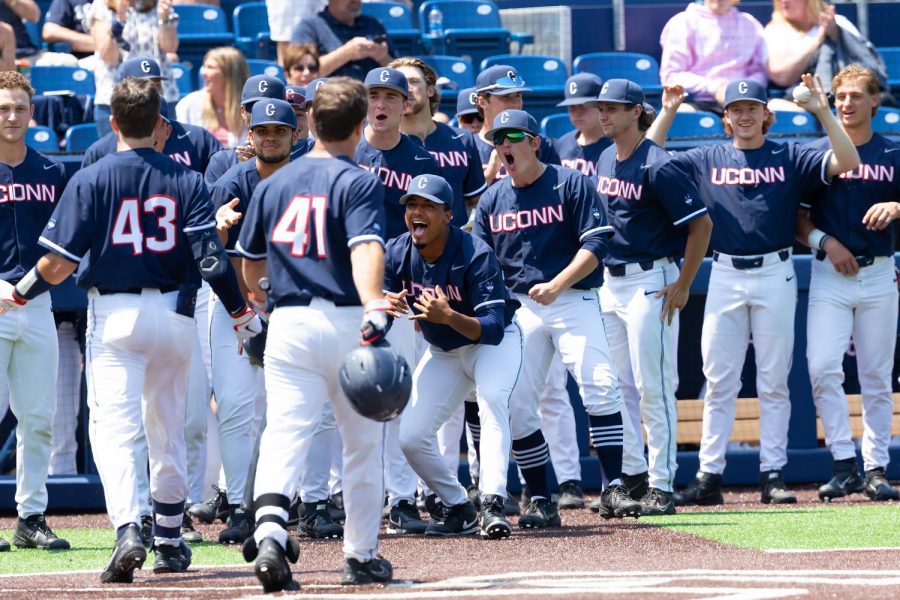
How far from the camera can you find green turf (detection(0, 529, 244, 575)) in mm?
5762

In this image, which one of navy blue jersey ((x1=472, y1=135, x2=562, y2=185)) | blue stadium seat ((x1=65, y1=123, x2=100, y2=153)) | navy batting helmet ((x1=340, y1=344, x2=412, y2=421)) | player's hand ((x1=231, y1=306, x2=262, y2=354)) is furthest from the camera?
blue stadium seat ((x1=65, y1=123, x2=100, y2=153))

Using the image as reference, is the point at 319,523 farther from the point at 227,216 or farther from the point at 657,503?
the point at 657,503

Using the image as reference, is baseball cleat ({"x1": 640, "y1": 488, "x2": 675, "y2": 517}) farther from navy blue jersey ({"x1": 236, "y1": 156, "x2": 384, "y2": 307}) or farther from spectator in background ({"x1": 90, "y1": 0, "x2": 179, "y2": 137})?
spectator in background ({"x1": 90, "y1": 0, "x2": 179, "y2": 137})

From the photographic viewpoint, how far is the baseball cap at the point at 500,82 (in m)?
7.69

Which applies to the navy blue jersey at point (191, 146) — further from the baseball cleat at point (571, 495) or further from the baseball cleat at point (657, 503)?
the baseball cleat at point (657, 503)

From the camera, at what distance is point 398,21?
1180cm

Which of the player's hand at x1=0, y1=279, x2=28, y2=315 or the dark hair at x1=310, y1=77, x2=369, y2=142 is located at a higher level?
the dark hair at x1=310, y1=77, x2=369, y2=142

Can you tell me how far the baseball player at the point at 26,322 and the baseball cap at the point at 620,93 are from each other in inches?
103

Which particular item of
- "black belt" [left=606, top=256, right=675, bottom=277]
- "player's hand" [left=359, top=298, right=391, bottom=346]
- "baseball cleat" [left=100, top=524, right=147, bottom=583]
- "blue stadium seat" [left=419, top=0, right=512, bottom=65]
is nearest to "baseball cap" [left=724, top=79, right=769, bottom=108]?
"black belt" [left=606, top=256, right=675, bottom=277]

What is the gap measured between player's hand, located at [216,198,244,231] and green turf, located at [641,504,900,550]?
238 cm

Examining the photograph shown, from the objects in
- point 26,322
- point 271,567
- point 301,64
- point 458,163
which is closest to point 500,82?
point 458,163

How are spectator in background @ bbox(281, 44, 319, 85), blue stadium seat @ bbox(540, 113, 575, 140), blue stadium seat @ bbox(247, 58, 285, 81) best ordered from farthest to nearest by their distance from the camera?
blue stadium seat @ bbox(247, 58, 285, 81)
blue stadium seat @ bbox(540, 113, 575, 140)
spectator in background @ bbox(281, 44, 319, 85)

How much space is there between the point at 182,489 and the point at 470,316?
147cm

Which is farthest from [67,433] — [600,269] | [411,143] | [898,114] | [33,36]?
[898,114]
